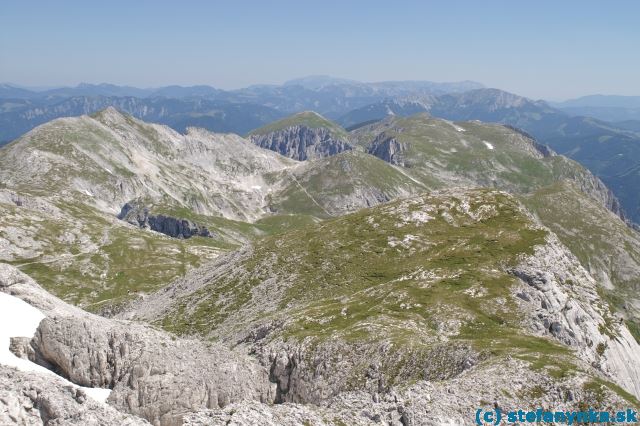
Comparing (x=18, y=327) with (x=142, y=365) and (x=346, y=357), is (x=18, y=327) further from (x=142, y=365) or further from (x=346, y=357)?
(x=346, y=357)

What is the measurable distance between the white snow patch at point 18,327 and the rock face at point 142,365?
1.18 m

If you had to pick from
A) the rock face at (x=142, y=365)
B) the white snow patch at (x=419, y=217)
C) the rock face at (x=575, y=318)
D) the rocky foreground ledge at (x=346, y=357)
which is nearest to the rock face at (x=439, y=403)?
the rocky foreground ledge at (x=346, y=357)

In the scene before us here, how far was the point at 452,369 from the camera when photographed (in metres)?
48.8

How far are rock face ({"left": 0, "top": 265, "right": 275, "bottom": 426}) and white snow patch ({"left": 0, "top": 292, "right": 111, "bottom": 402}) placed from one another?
1.18m

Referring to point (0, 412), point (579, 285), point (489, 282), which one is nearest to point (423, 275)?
point (489, 282)

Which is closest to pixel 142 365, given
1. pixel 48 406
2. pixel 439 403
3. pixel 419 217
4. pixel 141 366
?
pixel 141 366

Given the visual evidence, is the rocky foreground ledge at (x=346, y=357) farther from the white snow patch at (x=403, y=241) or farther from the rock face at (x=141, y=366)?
the white snow patch at (x=403, y=241)

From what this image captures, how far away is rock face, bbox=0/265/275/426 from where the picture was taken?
47.6 meters

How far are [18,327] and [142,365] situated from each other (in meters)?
13.8

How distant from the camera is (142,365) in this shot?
50156 millimetres

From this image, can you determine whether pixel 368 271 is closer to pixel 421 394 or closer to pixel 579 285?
pixel 579 285

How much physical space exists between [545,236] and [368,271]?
34864 mm

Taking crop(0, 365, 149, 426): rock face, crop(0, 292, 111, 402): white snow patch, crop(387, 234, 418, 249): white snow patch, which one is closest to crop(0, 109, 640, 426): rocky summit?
crop(0, 365, 149, 426): rock face

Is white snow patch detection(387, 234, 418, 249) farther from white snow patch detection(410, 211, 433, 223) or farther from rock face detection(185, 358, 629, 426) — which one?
rock face detection(185, 358, 629, 426)
